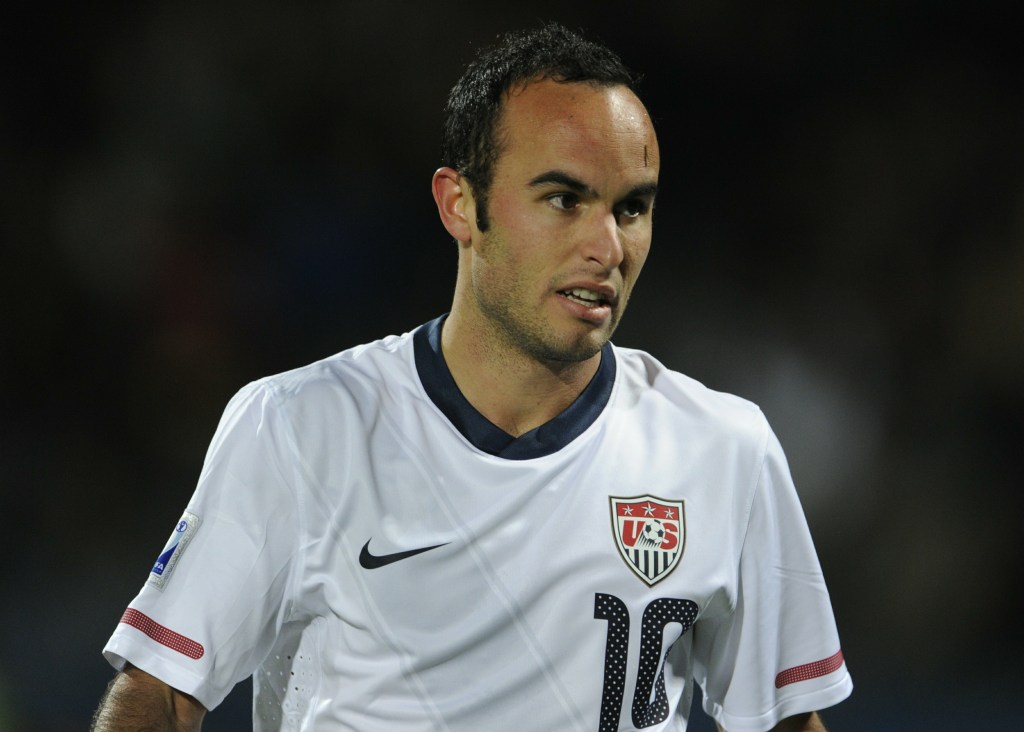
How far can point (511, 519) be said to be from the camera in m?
1.89

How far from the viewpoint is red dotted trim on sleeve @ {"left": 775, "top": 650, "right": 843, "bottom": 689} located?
198 centimetres

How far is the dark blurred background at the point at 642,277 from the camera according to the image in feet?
13.9

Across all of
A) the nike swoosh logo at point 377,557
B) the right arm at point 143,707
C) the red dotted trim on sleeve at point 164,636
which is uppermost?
the nike swoosh logo at point 377,557

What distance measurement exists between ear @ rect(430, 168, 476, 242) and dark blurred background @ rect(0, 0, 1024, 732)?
2.32m

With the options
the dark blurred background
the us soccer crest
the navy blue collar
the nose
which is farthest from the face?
the dark blurred background

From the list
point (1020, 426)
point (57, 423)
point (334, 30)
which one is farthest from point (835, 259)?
point (57, 423)

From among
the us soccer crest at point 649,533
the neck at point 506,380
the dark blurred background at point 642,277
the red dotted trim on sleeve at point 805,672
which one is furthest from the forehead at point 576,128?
the dark blurred background at point 642,277

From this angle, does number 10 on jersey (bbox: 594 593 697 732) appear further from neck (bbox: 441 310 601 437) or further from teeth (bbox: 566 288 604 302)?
teeth (bbox: 566 288 604 302)

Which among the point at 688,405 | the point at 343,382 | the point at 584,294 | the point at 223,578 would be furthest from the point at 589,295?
the point at 223,578

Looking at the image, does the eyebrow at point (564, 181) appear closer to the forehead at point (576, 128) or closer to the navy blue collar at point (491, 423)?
the forehead at point (576, 128)

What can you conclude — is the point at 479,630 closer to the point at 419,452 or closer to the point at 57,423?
the point at 419,452

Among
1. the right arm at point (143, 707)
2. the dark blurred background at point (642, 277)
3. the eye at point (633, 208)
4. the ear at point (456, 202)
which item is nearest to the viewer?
the right arm at point (143, 707)

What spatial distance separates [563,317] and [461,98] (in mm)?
490

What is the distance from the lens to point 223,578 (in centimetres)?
178
